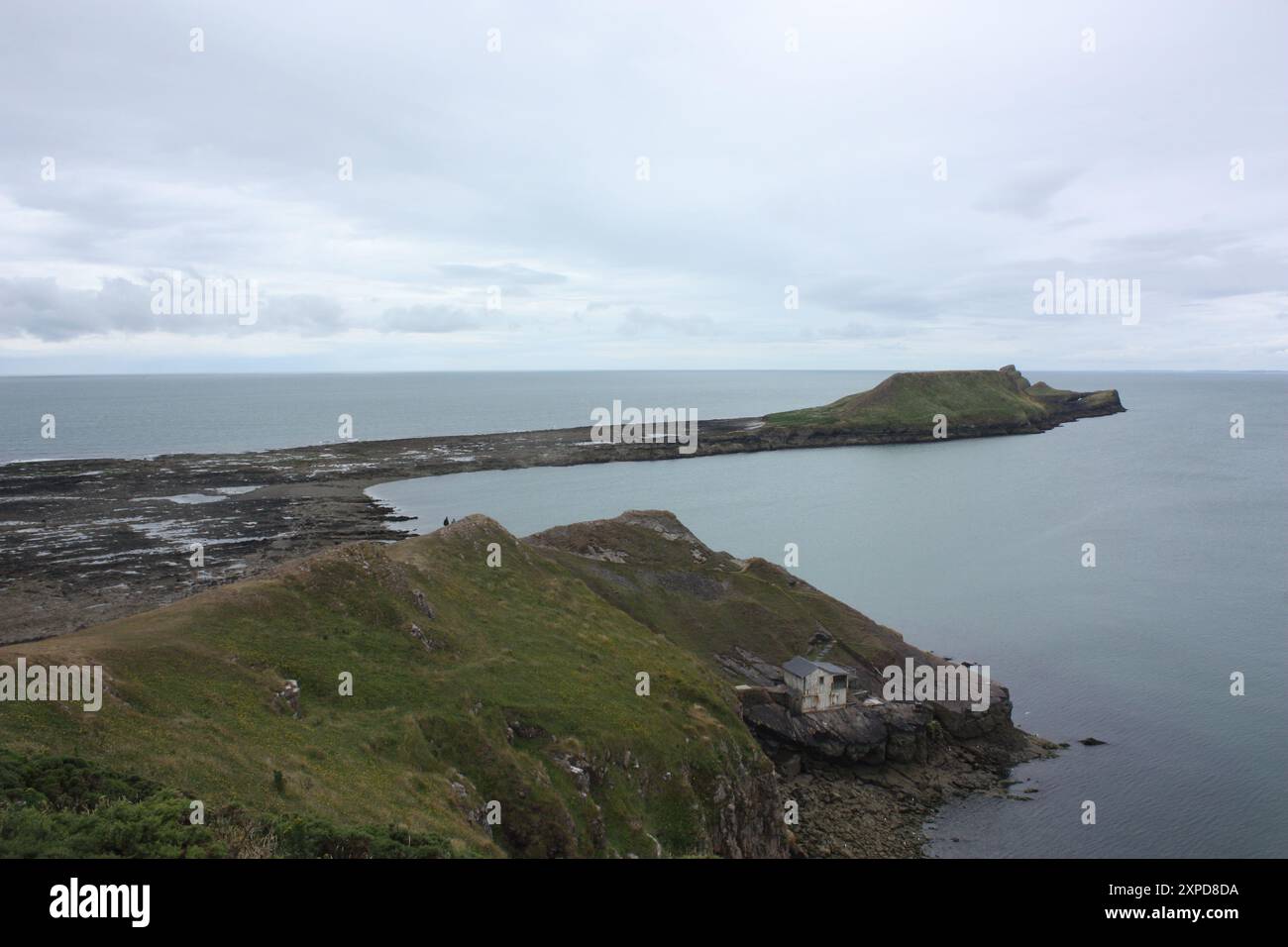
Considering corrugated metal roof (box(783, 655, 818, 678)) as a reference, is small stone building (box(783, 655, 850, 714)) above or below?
below

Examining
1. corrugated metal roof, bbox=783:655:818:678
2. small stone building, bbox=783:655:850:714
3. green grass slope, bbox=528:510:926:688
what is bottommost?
small stone building, bbox=783:655:850:714

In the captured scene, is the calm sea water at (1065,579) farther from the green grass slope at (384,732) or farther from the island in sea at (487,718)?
the green grass slope at (384,732)

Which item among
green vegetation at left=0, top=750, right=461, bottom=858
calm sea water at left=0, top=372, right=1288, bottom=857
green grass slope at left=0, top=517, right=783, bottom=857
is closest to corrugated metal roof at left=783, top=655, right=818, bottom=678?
green grass slope at left=0, top=517, right=783, bottom=857

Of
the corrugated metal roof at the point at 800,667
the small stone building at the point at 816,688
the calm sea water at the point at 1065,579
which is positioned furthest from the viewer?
the corrugated metal roof at the point at 800,667

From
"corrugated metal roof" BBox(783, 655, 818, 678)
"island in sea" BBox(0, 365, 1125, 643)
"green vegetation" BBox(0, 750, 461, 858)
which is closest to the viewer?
"green vegetation" BBox(0, 750, 461, 858)

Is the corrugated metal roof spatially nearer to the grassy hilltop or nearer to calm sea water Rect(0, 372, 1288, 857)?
the grassy hilltop

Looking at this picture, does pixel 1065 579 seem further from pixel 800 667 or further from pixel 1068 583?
pixel 800 667

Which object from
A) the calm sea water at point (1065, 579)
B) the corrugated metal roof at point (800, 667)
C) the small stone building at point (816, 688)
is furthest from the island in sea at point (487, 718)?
the calm sea water at point (1065, 579)
